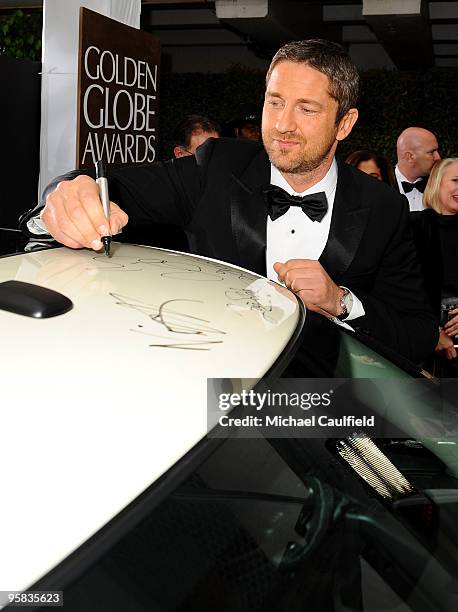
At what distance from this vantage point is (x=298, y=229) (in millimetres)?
2105

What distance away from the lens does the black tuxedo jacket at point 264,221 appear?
2010 millimetres

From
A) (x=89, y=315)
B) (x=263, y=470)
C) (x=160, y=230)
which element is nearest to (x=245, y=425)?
(x=263, y=470)

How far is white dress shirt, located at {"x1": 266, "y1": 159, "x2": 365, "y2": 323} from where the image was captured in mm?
2076

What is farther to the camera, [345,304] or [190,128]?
[190,128]

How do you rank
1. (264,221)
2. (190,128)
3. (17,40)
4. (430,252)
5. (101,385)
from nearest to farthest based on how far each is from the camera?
1. (101,385)
2. (264,221)
3. (430,252)
4. (190,128)
5. (17,40)

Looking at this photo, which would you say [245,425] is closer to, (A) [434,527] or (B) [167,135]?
(A) [434,527]

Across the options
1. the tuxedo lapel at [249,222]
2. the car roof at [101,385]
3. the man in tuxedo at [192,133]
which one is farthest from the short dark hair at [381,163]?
the car roof at [101,385]

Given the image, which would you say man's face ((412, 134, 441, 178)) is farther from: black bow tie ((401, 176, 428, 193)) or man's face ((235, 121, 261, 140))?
man's face ((235, 121, 261, 140))

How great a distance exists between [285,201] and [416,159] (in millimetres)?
3580

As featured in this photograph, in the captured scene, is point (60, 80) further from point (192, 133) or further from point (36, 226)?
point (36, 226)

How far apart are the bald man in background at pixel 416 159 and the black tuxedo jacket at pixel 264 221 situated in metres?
3.36

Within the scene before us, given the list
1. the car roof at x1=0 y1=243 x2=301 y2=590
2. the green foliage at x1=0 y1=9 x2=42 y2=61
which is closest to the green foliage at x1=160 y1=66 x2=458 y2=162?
the green foliage at x1=0 y1=9 x2=42 y2=61

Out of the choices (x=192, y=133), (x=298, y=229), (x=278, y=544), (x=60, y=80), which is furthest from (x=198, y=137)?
(x=278, y=544)

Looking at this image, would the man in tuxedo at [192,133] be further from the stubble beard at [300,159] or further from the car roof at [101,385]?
the car roof at [101,385]
